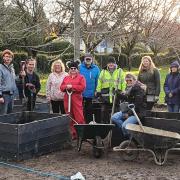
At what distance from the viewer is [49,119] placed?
24.9 feet

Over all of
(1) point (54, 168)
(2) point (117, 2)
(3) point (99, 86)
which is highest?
(2) point (117, 2)

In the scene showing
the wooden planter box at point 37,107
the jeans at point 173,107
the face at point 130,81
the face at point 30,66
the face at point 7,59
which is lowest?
the wooden planter box at point 37,107

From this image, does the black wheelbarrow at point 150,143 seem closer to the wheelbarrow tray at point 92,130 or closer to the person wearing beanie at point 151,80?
the wheelbarrow tray at point 92,130

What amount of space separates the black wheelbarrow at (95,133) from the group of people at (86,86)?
2.07 ft

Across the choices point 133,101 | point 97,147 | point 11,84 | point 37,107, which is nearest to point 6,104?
point 11,84

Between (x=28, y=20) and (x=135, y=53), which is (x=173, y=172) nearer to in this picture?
(x=28, y=20)

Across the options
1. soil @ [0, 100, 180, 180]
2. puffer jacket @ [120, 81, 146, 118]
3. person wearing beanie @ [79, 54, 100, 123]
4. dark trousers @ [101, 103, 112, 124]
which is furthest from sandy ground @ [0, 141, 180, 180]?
person wearing beanie @ [79, 54, 100, 123]

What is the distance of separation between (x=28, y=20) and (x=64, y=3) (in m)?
6.61

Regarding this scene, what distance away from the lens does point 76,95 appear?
859cm

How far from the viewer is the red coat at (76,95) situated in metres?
8.43

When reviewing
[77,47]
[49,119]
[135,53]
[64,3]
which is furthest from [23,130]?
[135,53]

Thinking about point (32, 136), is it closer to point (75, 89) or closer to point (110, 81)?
point (75, 89)

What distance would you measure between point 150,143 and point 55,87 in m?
2.84

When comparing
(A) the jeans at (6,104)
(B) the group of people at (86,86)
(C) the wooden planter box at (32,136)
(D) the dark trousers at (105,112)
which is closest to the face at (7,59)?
(B) the group of people at (86,86)
